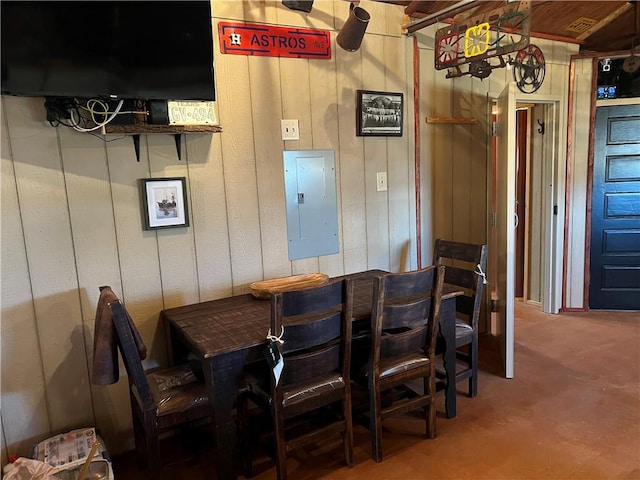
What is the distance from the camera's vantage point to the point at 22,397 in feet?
7.11

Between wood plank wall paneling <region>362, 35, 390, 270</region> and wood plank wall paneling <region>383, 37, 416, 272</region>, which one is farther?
wood plank wall paneling <region>383, 37, 416, 272</region>

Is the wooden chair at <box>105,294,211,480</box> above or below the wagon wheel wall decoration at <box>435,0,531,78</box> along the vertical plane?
below

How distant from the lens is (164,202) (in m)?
2.44

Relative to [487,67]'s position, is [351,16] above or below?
above

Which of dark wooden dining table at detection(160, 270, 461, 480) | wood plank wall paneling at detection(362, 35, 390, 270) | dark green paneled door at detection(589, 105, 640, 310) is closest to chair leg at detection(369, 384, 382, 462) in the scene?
dark wooden dining table at detection(160, 270, 461, 480)

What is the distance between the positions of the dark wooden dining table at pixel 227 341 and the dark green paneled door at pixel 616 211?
2603 millimetres

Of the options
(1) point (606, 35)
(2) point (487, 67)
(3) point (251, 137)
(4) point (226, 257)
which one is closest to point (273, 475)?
(4) point (226, 257)

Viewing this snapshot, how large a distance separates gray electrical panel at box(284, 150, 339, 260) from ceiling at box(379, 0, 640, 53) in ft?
3.87

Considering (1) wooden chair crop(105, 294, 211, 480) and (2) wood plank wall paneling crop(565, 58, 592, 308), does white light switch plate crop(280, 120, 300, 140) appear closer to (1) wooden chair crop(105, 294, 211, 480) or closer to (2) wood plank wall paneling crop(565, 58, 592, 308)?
(1) wooden chair crop(105, 294, 211, 480)

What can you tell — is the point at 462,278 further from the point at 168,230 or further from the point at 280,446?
the point at 168,230

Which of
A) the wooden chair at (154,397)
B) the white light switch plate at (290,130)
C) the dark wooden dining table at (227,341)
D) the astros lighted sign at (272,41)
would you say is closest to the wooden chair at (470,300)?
the dark wooden dining table at (227,341)

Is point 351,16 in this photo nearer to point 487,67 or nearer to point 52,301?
point 487,67

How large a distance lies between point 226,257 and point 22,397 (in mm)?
1178

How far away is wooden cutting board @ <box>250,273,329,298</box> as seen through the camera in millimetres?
2578
